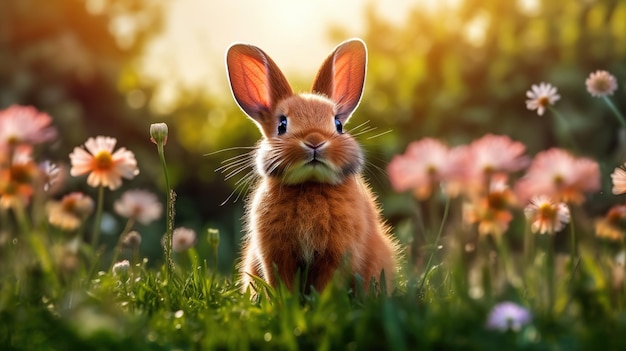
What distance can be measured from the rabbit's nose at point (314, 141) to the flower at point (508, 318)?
1363 millimetres

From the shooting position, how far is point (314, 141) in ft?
11.7

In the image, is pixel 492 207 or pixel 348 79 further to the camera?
pixel 348 79

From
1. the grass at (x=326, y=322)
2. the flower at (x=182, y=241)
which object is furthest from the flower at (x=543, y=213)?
the flower at (x=182, y=241)

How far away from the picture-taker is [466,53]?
321 inches

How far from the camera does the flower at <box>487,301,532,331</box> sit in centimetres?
232

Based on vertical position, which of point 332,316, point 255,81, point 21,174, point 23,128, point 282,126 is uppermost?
point 255,81

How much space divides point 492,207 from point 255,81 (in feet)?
5.60

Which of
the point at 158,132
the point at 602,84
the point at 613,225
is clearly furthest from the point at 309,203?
the point at 602,84

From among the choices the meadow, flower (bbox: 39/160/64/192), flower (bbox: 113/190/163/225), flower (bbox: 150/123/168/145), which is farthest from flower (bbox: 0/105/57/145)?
flower (bbox: 113/190/163/225)

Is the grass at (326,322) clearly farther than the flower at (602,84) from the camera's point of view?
No

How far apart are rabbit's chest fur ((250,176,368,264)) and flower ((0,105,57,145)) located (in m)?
1.20

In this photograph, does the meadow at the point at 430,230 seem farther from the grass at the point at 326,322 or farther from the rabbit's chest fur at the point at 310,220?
the rabbit's chest fur at the point at 310,220

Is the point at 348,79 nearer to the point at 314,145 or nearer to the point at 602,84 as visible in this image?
the point at 314,145

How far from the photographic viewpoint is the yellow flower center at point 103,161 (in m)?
3.35
